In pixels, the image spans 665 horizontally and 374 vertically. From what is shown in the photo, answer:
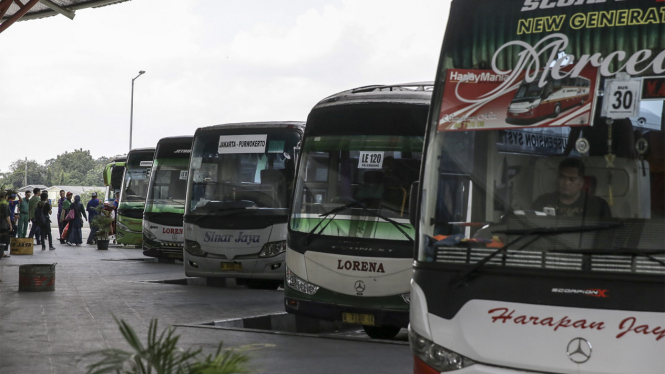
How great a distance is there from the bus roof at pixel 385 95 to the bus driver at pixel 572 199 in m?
4.52

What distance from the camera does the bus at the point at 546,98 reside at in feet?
16.4

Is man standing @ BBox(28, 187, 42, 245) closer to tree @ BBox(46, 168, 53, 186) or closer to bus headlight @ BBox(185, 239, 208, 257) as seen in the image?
bus headlight @ BBox(185, 239, 208, 257)

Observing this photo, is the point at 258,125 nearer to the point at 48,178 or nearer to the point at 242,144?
the point at 242,144

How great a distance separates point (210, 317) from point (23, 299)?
3.43m

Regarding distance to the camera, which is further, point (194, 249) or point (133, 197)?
point (133, 197)

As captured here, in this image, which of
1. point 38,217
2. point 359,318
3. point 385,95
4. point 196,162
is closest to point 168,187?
point 196,162

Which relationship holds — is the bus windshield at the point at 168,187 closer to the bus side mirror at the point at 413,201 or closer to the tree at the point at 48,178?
the bus side mirror at the point at 413,201

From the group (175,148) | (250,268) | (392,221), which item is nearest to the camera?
(392,221)

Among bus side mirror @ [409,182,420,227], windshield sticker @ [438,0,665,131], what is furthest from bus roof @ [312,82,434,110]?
windshield sticker @ [438,0,665,131]

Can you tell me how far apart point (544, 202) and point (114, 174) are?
2603 centimetres

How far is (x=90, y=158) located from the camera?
121938 mm

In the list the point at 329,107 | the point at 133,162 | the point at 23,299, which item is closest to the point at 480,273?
the point at 329,107

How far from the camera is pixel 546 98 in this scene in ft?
16.6

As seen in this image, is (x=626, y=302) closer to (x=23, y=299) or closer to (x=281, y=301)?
(x=281, y=301)
